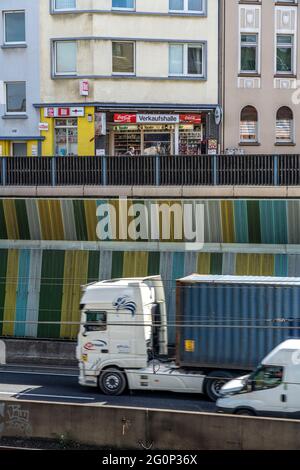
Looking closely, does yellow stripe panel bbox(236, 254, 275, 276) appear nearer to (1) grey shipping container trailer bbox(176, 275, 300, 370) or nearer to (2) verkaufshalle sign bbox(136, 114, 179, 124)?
(1) grey shipping container trailer bbox(176, 275, 300, 370)

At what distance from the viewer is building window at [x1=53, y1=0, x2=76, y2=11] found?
109ft

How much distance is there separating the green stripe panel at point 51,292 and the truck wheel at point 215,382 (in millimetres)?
6832

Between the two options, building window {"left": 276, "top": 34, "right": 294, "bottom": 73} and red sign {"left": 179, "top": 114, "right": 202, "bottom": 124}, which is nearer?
red sign {"left": 179, "top": 114, "right": 202, "bottom": 124}

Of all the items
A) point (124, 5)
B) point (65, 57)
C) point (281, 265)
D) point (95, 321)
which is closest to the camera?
point (95, 321)

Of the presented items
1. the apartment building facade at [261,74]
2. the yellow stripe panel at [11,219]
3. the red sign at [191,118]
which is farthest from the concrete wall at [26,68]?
the yellow stripe panel at [11,219]

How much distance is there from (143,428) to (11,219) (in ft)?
45.8

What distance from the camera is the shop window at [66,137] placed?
3372cm

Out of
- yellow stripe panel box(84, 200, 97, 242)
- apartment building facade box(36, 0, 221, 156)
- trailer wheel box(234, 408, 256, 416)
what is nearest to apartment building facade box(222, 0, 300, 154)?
apartment building facade box(36, 0, 221, 156)

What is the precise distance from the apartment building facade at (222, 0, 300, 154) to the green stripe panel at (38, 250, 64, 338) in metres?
12.0

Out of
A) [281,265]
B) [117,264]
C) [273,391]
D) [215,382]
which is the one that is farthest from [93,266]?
[273,391]

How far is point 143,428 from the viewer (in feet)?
43.8

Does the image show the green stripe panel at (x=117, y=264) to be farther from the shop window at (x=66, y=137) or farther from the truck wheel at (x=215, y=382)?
the shop window at (x=66, y=137)

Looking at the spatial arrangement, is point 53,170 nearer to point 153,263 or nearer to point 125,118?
point 153,263
